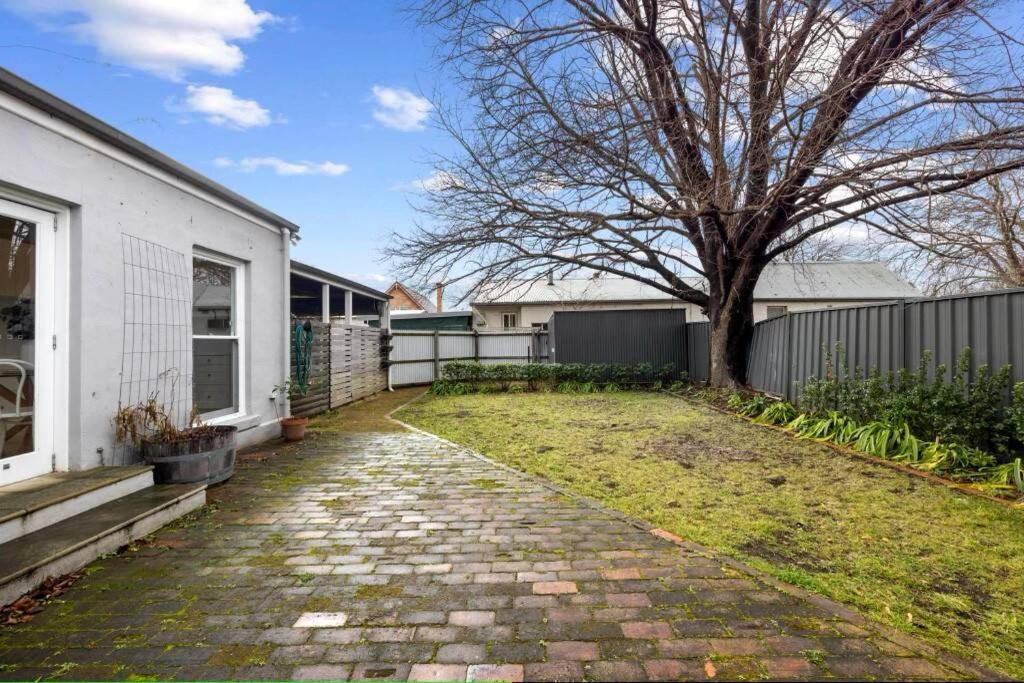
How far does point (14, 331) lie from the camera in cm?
366

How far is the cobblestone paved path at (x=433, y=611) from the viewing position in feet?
6.56

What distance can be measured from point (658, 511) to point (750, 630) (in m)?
1.67

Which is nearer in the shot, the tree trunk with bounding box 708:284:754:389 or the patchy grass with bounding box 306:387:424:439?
the patchy grass with bounding box 306:387:424:439

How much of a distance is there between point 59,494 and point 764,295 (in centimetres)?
2241

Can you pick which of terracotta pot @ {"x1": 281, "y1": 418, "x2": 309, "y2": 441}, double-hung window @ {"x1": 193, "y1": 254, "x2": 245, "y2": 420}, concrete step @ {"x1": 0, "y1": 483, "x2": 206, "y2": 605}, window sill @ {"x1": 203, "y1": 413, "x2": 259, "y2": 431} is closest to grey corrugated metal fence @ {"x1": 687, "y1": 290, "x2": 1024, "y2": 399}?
concrete step @ {"x1": 0, "y1": 483, "x2": 206, "y2": 605}

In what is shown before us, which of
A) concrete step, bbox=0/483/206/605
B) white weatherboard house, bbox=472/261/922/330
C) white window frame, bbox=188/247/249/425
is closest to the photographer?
concrete step, bbox=0/483/206/605

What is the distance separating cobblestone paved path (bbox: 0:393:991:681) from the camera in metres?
2.00

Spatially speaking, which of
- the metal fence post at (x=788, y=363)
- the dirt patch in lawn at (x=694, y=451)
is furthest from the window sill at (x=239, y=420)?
the metal fence post at (x=788, y=363)

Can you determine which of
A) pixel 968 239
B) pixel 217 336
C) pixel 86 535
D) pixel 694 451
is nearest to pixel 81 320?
pixel 86 535

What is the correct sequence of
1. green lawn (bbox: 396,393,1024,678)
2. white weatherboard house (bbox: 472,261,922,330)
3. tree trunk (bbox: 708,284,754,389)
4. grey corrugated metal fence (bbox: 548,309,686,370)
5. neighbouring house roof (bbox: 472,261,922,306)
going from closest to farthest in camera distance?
green lawn (bbox: 396,393,1024,678) < tree trunk (bbox: 708,284,754,389) < grey corrugated metal fence (bbox: 548,309,686,370) < white weatherboard house (bbox: 472,261,922,330) < neighbouring house roof (bbox: 472,261,922,306)

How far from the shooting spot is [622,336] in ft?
47.4

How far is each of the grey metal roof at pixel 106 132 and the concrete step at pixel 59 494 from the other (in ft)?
8.74

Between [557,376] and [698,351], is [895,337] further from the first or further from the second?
[557,376]

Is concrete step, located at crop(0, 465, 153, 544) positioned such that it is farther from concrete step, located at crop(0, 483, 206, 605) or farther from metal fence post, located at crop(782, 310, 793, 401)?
metal fence post, located at crop(782, 310, 793, 401)
